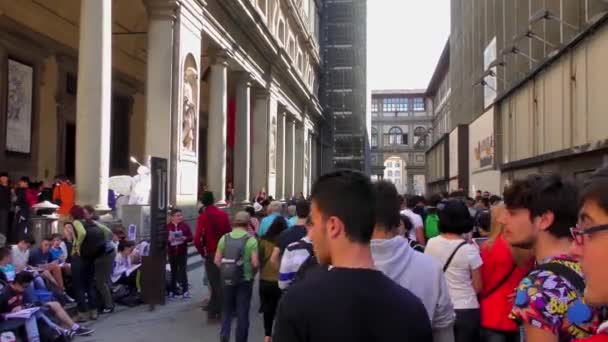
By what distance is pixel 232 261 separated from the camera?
748 centimetres

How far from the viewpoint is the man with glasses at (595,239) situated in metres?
1.65

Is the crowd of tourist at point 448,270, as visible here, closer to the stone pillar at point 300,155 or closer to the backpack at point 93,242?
the backpack at point 93,242

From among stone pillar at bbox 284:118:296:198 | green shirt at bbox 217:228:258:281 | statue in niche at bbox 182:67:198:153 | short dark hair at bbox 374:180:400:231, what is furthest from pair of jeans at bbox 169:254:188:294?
stone pillar at bbox 284:118:296:198

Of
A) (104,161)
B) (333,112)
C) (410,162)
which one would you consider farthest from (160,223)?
(410,162)

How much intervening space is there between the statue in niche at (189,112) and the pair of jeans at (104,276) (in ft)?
26.8

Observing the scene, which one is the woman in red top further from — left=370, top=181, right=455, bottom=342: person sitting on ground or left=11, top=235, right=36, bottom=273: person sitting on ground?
left=11, top=235, right=36, bottom=273: person sitting on ground

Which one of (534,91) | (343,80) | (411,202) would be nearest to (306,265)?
(411,202)

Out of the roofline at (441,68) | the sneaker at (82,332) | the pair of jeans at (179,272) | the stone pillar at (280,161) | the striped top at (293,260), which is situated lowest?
the sneaker at (82,332)

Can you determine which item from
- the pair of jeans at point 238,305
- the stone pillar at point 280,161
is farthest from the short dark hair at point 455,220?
the stone pillar at point 280,161

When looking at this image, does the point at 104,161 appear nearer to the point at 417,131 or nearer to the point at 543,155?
the point at 543,155

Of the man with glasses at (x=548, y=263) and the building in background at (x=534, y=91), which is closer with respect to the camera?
the man with glasses at (x=548, y=263)

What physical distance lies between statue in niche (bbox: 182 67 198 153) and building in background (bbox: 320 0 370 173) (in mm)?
38084

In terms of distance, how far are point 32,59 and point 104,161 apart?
7988mm

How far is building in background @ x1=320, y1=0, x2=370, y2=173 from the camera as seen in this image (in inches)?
2232
